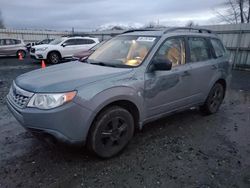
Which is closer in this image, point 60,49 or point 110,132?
point 110,132

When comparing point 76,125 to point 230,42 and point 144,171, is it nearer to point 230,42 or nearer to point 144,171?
point 144,171

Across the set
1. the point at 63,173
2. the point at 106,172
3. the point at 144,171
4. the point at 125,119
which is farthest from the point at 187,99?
the point at 63,173

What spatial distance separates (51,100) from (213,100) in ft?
11.9

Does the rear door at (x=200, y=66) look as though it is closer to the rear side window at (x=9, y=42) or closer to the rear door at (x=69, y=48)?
the rear door at (x=69, y=48)

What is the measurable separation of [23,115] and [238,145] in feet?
10.7

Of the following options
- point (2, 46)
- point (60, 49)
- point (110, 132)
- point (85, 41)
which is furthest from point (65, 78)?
point (2, 46)

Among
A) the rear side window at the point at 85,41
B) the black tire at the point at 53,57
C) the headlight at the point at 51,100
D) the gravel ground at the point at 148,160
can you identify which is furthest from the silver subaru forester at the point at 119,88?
the rear side window at the point at 85,41

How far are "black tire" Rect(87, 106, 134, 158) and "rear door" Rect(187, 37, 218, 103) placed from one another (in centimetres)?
161

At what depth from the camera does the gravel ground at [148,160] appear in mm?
2754

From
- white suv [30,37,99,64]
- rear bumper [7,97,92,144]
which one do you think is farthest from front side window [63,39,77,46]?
rear bumper [7,97,92,144]

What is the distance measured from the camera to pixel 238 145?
146 inches

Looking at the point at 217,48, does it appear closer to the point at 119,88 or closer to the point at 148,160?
the point at 119,88

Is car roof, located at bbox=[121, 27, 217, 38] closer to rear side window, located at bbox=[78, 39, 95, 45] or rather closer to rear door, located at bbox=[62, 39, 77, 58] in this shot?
rear door, located at bbox=[62, 39, 77, 58]

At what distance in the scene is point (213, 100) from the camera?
16.3 feet
